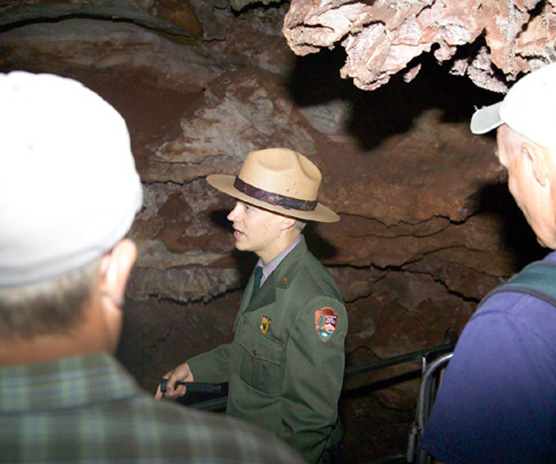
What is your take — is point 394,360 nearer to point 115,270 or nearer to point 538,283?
point 538,283

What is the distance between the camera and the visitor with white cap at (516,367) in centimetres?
120

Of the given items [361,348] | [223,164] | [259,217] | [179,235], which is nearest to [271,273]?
[259,217]

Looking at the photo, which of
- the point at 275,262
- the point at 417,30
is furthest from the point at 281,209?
the point at 417,30

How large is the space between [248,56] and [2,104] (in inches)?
173

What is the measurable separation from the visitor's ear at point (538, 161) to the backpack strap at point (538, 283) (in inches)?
10.1

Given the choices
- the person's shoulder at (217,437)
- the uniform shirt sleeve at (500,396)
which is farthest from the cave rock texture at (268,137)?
the person's shoulder at (217,437)

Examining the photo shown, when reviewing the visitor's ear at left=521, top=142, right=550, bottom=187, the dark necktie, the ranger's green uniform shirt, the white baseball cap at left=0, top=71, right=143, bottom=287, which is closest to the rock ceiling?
the visitor's ear at left=521, top=142, right=550, bottom=187

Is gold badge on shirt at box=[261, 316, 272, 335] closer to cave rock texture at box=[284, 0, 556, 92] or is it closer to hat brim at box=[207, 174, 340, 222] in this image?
hat brim at box=[207, 174, 340, 222]

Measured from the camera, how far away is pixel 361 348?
259 inches

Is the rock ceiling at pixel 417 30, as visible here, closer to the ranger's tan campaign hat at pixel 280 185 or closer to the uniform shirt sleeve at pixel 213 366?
the ranger's tan campaign hat at pixel 280 185

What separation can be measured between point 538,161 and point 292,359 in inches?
53.1

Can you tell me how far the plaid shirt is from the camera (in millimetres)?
703

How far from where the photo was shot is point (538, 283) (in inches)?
51.1

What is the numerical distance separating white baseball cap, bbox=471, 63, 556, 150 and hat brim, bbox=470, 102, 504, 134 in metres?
0.05
